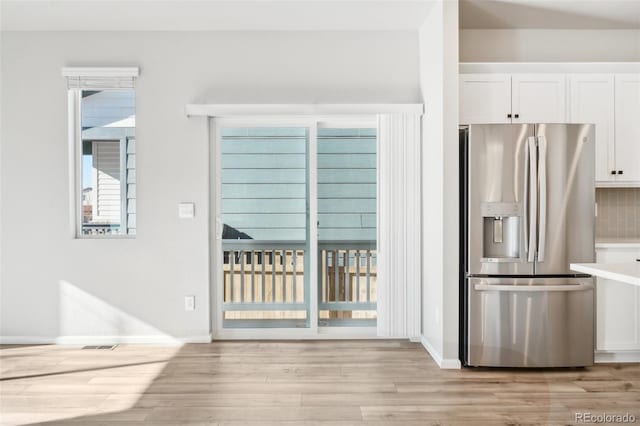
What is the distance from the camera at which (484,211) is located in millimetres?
3395

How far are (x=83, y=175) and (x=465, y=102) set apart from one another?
3.26 m

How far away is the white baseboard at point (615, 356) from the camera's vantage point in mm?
3621

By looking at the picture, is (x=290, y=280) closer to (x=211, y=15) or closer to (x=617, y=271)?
(x=211, y=15)

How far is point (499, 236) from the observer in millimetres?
3432

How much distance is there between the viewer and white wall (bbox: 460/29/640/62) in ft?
13.5

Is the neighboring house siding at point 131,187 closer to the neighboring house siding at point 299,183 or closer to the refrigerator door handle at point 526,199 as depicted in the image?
the neighboring house siding at point 299,183

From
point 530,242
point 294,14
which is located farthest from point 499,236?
point 294,14

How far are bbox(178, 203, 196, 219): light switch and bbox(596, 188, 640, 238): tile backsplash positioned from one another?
342 centimetres

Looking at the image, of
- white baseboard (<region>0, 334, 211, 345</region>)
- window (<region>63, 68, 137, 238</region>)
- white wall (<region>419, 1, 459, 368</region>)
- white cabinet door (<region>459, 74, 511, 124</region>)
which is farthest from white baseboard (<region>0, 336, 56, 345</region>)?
white cabinet door (<region>459, 74, 511, 124</region>)

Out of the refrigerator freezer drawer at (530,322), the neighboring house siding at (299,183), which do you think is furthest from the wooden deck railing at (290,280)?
the refrigerator freezer drawer at (530,322)

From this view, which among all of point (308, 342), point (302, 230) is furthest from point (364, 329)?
point (302, 230)

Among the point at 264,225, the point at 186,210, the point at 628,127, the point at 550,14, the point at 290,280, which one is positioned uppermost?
the point at 550,14

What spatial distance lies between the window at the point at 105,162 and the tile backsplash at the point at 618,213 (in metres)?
4.00

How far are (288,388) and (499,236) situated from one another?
1756mm
